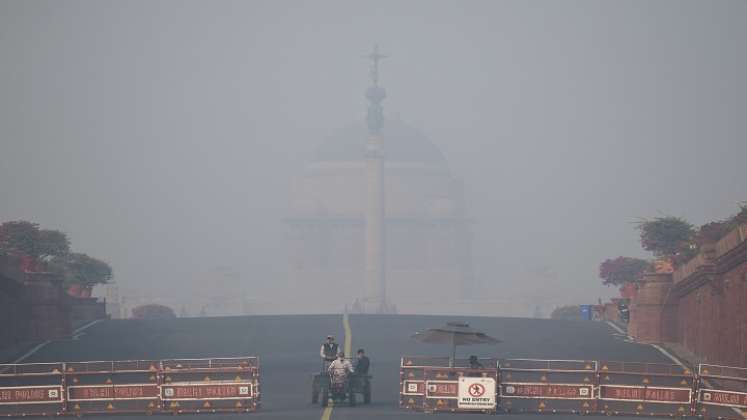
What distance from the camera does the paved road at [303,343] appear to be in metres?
62.8

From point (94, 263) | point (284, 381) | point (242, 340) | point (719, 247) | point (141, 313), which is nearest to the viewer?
point (284, 381)

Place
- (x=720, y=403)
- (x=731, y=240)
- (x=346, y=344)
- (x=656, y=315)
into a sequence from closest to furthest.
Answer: (x=720, y=403)
(x=731, y=240)
(x=346, y=344)
(x=656, y=315)

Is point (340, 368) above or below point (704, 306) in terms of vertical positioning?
below

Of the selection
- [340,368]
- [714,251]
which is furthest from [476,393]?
[714,251]

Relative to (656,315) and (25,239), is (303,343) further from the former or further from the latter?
(25,239)

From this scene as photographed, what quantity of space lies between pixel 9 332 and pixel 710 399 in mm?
39280

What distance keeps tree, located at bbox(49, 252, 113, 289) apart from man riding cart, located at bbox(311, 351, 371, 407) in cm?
7567

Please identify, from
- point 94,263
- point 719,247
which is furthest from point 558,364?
point 94,263

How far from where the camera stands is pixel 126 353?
69938 mm

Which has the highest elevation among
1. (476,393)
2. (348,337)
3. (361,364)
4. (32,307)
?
(32,307)

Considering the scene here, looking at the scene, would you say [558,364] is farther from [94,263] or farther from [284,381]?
[94,263]

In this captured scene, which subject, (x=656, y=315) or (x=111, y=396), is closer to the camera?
(x=111, y=396)

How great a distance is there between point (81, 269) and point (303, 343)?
55.1m

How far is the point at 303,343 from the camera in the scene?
75.9 m
